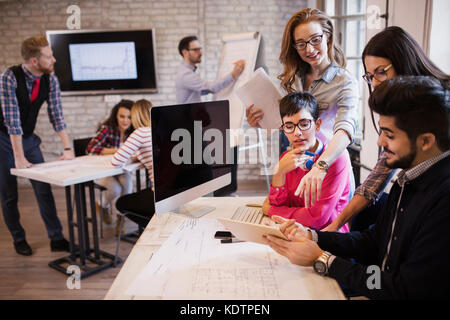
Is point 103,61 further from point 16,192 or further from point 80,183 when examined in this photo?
point 80,183

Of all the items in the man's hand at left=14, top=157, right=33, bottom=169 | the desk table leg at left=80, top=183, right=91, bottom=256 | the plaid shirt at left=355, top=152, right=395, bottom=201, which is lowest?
the desk table leg at left=80, top=183, right=91, bottom=256

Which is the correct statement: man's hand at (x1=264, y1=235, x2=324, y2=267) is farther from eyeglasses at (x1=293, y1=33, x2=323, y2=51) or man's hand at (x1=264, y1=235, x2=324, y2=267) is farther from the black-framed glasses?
eyeglasses at (x1=293, y1=33, x2=323, y2=51)

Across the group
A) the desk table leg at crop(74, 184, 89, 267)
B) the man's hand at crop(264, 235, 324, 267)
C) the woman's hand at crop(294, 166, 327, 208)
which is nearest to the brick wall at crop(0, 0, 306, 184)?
the desk table leg at crop(74, 184, 89, 267)

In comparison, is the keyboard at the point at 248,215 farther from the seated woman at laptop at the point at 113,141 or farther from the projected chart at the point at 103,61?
the projected chart at the point at 103,61

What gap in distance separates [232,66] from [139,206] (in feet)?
6.36

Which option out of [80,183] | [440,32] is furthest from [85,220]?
[440,32]

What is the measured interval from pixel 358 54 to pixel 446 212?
10.3ft

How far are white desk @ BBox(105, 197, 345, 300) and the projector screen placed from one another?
145 inches

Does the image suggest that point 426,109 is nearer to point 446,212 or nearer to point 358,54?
point 446,212

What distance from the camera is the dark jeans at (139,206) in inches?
103

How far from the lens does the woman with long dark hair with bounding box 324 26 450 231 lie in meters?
1.27

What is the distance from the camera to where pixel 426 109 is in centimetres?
94

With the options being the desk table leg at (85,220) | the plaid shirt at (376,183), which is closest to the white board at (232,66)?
the desk table leg at (85,220)

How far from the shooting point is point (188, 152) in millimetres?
1650
